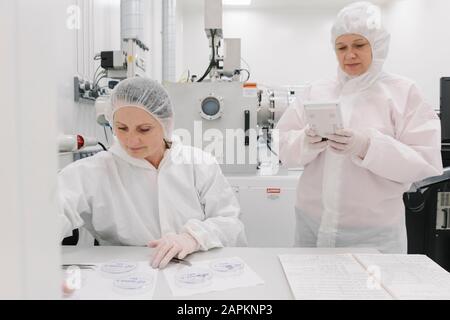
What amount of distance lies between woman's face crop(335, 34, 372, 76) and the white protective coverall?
0.62 meters

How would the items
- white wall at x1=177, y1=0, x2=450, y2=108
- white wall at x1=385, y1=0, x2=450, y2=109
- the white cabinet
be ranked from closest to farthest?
the white cabinet → white wall at x1=385, y1=0, x2=450, y2=109 → white wall at x1=177, y1=0, x2=450, y2=108

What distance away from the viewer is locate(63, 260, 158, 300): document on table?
0.79 m

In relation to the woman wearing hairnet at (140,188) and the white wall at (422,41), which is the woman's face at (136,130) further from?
the white wall at (422,41)

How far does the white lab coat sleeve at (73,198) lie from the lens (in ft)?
3.68

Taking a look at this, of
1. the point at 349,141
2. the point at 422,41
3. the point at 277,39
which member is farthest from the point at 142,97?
the point at 277,39

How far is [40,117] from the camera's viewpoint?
271mm

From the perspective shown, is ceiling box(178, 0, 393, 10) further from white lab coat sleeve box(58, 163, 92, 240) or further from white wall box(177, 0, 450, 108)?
white lab coat sleeve box(58, 163, 92, 240)

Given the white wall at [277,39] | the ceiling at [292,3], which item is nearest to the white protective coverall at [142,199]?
the white wall at [277,39]

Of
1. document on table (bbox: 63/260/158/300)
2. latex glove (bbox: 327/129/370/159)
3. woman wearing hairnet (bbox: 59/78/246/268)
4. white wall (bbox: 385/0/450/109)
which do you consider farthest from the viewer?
white wall (bbox: 385/0/450/109)

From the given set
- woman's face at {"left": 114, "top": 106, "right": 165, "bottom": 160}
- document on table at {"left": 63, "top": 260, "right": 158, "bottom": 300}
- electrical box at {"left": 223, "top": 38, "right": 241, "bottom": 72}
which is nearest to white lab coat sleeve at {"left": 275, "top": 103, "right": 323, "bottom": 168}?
woman's face at {"left": 114, "top": 106, "right": 165, "bottom": 160}

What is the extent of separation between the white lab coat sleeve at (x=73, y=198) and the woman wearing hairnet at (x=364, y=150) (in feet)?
2.30
